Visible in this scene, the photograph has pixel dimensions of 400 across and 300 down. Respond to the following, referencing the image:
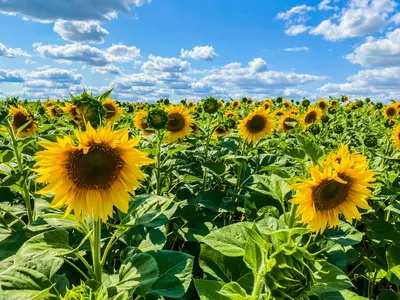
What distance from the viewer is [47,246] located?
1.89 m

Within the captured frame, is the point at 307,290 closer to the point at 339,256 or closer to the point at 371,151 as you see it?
the point at 339,256

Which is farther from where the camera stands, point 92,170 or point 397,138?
point 397,138

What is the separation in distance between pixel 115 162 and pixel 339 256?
1.34 m

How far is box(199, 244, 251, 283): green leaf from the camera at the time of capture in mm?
1941

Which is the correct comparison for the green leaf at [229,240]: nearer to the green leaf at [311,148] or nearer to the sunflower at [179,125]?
the green leaf at [311,148]

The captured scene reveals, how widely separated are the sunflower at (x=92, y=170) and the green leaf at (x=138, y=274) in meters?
0.25

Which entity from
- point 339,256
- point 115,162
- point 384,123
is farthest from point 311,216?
point 384,123

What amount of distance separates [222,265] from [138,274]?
45 centimetres

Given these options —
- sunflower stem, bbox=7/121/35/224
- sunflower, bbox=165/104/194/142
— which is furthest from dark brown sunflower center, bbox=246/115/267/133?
sunflower stem, bbox=7/121/35/224

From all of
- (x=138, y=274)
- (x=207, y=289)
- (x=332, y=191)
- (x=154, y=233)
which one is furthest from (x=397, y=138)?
(x=138, y=274)

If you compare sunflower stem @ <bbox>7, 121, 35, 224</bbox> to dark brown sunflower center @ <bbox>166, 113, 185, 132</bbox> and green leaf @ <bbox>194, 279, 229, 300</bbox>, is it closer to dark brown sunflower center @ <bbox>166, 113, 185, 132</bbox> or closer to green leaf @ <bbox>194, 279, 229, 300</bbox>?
green leaf @ <bbox>194, 279, 229, 300</bbox>

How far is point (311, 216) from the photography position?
2.20 meters

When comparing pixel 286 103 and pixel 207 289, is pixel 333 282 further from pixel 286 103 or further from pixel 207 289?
pixel 286 103

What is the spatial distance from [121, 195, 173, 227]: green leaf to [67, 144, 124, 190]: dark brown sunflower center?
224mm
